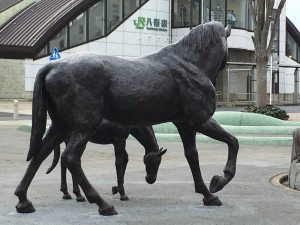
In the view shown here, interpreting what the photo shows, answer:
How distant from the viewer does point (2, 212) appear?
238 inches

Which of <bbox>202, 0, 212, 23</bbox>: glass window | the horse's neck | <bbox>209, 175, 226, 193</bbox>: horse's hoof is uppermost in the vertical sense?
<bbox>202, 0, 212, 23</bbox>: glass window

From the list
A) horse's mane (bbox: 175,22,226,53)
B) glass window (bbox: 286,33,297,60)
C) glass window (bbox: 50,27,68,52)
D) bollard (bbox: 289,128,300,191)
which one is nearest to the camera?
horse's mane (bbox: 175,22,226,53)

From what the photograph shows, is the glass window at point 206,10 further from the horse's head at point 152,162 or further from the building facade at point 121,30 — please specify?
the horse's head at point 152,162

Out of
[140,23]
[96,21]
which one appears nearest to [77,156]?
[96,21]

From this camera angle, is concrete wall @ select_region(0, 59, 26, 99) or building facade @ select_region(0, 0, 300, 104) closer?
building facade @ select_region(0, 0, 300, 104)

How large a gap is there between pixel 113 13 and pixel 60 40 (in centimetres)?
505

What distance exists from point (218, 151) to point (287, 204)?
7.29m

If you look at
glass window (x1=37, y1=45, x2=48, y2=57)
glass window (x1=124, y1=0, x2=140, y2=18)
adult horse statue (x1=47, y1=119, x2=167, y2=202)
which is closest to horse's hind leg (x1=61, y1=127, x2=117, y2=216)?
adult horse statue (x1=47, y1=119, x2=167, y2=202)

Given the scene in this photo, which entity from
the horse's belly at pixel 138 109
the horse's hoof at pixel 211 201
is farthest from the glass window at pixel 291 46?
the horse's belly at pixel 138 109

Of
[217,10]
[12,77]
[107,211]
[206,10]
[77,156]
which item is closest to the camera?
[77,156]

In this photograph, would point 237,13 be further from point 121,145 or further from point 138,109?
point 138,109

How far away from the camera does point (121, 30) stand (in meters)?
45.8

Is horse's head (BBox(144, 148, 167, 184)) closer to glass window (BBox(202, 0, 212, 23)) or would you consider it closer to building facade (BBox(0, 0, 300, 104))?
building facade (BBox(0, 0, 300, 104))

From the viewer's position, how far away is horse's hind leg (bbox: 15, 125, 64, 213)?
588 cm
